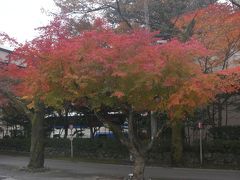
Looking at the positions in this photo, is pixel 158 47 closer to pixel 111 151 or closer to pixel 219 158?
pixel 219 158

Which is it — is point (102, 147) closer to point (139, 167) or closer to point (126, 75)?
point (139, 167)

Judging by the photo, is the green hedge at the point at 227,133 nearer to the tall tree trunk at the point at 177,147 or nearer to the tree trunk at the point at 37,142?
the tall tree trunk at the point at 177,147

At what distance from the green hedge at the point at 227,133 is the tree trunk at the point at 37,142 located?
12.4m

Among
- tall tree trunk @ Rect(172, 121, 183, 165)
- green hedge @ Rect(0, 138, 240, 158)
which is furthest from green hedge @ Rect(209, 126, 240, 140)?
tall tree trunk @ Rect(172, 121, 183, 165)

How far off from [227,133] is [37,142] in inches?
518

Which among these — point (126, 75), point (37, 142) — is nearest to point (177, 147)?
point (37, 142)

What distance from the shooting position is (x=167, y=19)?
1140 inches

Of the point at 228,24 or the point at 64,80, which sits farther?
the point at 228,24

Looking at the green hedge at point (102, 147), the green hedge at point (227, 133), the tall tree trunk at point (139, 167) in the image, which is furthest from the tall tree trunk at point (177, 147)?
the tall tree trunk at point (139, 167)

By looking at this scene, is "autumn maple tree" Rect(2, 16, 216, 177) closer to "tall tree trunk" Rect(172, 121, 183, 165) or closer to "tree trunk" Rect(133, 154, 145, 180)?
"tree trunk" Rect(133, 154, 145, 180)

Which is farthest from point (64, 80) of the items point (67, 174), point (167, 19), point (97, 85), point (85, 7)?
point (167, 19)

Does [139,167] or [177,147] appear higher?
[177,147]

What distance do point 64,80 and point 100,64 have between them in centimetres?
165

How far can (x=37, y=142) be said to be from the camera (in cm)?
2359
